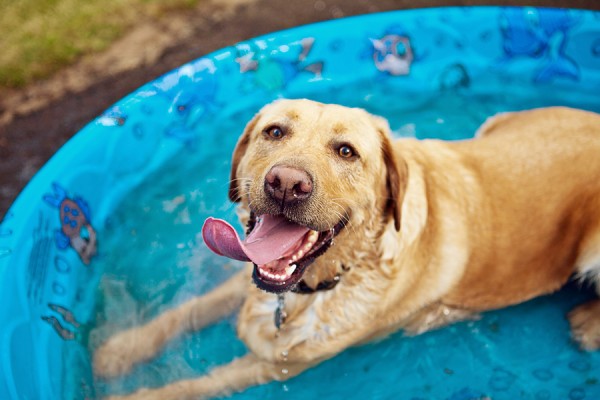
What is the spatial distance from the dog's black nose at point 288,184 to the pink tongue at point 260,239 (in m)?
0.27

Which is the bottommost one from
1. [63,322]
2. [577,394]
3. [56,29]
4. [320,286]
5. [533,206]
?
[577,394]

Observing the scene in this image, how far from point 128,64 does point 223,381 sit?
3.40 m

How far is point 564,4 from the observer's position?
19.2 ft

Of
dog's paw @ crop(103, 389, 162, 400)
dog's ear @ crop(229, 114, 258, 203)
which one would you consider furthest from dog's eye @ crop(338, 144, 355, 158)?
dog's paw @ crop(103, 389, 162, 400)

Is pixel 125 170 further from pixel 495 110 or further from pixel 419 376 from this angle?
pixel 495 110

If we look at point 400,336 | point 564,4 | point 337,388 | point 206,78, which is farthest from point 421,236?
point 564,4

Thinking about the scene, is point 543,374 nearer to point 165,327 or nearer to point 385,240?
point 385,240

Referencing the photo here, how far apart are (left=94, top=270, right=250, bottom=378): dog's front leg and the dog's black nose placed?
1.33 metres

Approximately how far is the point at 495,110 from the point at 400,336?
8.02 feet

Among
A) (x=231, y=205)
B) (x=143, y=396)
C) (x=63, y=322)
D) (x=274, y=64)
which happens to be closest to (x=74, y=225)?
(x=63, y=322)

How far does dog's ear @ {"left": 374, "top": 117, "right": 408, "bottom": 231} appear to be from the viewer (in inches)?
115

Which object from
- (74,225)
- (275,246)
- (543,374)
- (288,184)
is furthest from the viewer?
(74,225)

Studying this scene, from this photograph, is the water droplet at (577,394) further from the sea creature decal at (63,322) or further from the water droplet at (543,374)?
the sea creature decal at (63,322)

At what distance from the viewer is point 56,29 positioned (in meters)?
5.88
